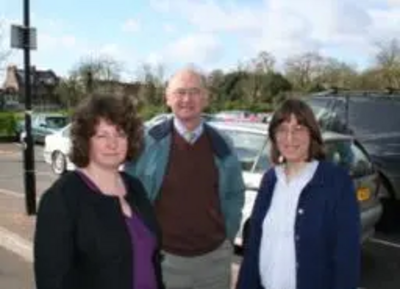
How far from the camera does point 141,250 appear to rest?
→ 270 cm

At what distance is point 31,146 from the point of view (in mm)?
10367

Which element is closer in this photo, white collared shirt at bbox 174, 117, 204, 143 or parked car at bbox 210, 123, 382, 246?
white collared shirt at bbox 174, 117, 204, 143

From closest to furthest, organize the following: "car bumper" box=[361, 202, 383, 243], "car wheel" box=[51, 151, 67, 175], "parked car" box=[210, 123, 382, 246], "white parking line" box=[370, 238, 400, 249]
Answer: "parked car" box=[210, 123, 382, 246] < "car bumper" box=[361, 202, 383, 243] < "white parking line" box=[370, 238, 400, 249] < "car wheel" box=[51, 151, 67, 175]

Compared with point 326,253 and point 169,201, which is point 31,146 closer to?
point 169,201

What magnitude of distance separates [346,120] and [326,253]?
25.8 feet

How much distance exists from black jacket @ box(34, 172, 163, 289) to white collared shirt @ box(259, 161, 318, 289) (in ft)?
2.81

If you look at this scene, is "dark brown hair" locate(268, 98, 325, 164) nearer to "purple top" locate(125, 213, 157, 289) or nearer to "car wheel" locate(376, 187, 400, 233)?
"purple top" locate(125, 213, 157, 289)

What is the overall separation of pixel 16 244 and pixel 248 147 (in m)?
2.97

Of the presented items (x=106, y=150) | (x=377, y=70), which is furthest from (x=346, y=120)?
(x=377, y=70)

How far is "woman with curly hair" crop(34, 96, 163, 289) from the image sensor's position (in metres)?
2.56

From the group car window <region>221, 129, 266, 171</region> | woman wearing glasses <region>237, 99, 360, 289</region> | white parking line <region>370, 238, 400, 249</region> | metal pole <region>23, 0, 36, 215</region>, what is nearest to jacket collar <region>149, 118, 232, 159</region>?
woman wearing glasses <region>237, 99, 360, 289</region>

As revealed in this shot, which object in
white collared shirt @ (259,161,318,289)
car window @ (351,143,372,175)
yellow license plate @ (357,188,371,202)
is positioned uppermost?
white collared shirt @ (259,161,318,289)

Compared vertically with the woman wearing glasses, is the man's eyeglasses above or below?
above

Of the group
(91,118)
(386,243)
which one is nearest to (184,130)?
(91,118)
